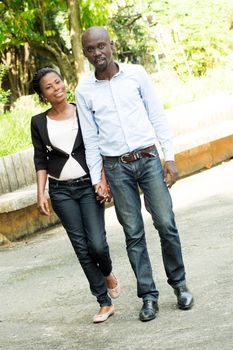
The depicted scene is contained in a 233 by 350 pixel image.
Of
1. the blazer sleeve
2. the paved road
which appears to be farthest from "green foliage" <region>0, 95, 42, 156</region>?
the blazer sleeve

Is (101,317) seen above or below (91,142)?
below

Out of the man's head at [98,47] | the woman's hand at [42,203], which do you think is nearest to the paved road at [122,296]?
the woman's hand at [42,203]

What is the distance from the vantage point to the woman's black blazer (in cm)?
511

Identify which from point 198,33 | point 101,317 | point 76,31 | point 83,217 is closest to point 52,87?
point 83,217

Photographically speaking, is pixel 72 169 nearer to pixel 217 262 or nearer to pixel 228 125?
pixel 217 262

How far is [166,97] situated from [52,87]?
10.2m

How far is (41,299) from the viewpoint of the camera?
6.29 metres

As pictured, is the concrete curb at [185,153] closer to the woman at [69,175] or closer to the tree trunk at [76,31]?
the tree trunk at [76,31]

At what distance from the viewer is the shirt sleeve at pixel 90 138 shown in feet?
16.4

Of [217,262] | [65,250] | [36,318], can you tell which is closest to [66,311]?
[36,318]

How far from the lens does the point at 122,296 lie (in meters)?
5.83

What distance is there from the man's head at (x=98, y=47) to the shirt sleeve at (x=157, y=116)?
28cm

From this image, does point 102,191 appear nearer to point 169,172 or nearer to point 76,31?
point 169,172

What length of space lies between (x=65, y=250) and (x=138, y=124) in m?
3.47
